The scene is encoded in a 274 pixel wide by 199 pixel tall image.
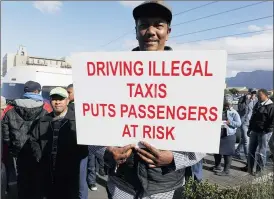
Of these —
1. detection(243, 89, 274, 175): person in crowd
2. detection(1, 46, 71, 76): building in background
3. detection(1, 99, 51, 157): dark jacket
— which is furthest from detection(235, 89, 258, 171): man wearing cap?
detection(1, 46, 71, 76): building in background

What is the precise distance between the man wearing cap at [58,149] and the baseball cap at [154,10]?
82.3 inches

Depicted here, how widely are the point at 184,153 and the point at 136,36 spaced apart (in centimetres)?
72

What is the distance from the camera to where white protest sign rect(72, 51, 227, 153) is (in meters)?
1.55

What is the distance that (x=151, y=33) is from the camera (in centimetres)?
166

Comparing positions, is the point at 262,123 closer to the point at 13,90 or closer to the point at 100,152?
the point at 100,152

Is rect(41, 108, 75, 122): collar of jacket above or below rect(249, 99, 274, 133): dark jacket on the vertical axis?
above

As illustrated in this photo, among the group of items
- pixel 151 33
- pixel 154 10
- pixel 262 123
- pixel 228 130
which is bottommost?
pixel 228 130

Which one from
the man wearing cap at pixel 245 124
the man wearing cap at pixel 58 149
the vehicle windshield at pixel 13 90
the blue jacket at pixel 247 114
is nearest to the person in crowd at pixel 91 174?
the man wearing cap at pixel 58 149

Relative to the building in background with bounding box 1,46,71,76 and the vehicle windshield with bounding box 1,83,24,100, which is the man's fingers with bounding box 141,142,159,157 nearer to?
the vehicle windshield with bounding box 1,83,24,100

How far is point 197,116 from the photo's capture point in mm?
1584

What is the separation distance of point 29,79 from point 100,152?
8.03m

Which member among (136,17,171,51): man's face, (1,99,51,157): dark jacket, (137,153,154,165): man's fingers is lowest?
(1,99,51,157): dark jacket

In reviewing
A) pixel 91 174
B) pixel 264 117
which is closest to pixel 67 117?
pixel 91 174

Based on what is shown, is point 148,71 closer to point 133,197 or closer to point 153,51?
point 153,51
